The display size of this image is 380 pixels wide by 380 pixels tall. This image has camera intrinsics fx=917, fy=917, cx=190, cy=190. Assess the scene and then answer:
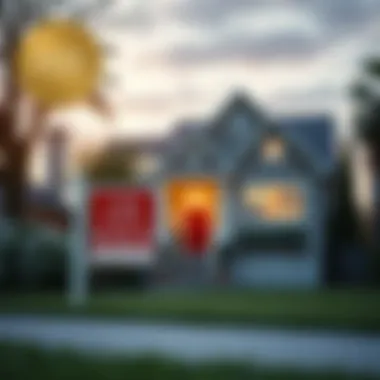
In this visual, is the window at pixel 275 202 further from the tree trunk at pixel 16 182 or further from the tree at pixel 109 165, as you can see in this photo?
the tree trunk at pixel 16 182

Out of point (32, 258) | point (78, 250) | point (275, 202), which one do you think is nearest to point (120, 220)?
point (78, 250)

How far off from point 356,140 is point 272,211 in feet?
0.85

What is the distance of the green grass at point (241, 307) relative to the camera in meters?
2.14

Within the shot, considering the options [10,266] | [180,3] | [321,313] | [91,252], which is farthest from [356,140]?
[10,266]

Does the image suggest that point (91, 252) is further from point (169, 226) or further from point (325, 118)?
point (325, 118)

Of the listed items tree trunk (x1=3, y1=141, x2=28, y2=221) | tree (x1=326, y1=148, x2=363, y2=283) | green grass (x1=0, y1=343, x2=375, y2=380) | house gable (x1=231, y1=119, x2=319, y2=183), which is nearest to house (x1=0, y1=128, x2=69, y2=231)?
tree trunk (x1=3, y1=141, x2=28, y2=221)

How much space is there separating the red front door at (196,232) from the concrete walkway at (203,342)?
19cm

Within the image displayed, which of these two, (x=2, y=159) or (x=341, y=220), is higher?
(x=2, y=159)

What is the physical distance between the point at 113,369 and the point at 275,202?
60 centimetres

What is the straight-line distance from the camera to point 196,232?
225cm

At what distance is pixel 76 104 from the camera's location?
2.45 metres

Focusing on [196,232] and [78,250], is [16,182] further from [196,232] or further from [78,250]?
[196,232]

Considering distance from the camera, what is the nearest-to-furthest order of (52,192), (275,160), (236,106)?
(275,160) < (236,106) < (52,192)

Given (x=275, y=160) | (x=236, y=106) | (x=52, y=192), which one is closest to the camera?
(x=275, y=160)
